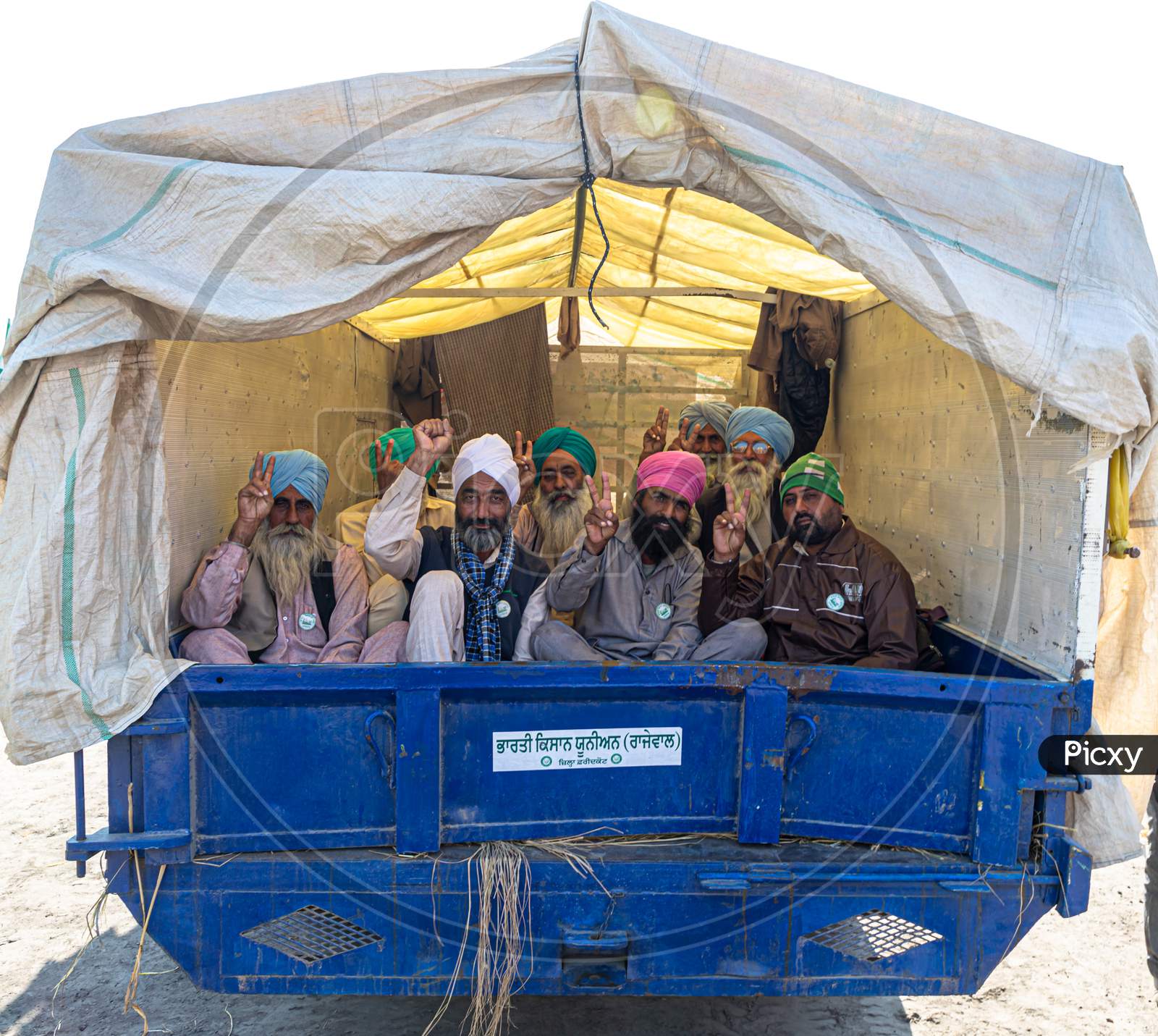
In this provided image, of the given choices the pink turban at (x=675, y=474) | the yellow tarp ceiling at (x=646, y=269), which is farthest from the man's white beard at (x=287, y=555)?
the yellow tarp ceiling at (x=646, y=269)

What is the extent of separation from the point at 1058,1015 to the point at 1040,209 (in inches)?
101

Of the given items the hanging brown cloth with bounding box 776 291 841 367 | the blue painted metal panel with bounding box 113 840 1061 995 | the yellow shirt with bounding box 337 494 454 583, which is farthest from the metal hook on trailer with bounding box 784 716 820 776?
the hanging brown cloth with bounding box 776 291 841 367

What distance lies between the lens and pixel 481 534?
11.1ft

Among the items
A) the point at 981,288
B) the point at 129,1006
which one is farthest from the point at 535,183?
the point at 129,1006

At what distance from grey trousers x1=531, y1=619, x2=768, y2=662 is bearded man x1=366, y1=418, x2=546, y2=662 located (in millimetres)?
141

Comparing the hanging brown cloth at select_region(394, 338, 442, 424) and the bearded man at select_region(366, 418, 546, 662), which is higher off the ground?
the hanging brown cloth at select_region(394, 338, 442, 424)

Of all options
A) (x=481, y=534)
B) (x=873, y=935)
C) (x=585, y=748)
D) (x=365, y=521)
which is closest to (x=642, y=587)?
(x=481, y=534)

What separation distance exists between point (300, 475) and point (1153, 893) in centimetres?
334

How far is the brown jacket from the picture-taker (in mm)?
3135

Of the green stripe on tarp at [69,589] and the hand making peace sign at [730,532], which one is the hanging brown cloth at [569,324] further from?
the green stripe on tarp at [69,589]

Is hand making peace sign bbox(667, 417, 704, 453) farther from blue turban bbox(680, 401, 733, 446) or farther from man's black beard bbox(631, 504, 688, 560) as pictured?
man's black beard bbox(631, 504, 688, 560)

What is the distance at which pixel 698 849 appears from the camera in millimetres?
2535

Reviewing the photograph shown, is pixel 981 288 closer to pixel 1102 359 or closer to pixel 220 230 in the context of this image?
pixel 1102 359

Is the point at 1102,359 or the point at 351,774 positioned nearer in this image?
the point at 1102,359
